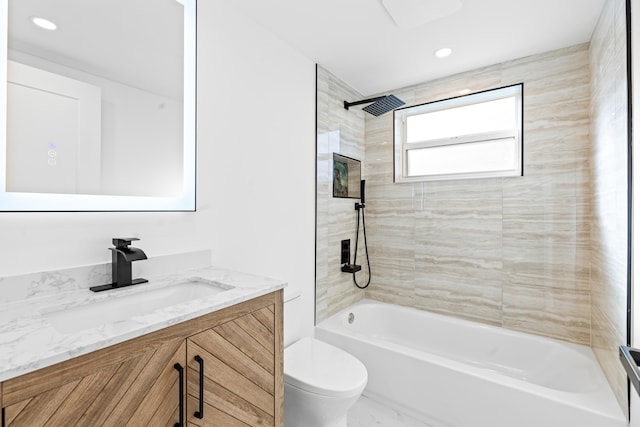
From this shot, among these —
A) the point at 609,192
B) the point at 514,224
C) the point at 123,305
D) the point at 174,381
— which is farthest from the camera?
the point at 514,224

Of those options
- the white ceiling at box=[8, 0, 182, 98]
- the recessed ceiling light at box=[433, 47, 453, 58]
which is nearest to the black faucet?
the white ceiling at box=[8, 0, 182, 98]

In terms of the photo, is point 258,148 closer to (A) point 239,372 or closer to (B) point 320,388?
(A) point 239,372

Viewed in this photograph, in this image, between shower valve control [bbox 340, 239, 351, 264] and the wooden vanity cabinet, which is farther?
shower valve control [bbox 340, 239, 351, 264]

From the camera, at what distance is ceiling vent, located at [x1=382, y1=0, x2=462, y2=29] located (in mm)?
1673

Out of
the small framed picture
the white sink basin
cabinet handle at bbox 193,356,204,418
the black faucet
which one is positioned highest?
the small framed picture

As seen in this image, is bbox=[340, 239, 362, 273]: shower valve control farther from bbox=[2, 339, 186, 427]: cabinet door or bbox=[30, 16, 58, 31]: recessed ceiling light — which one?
bbox=[30, 16, 58, 31]: recessed ceiling light

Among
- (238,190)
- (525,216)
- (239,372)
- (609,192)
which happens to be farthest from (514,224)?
(239,372)

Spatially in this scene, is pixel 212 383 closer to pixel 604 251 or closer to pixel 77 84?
pixel 77 84

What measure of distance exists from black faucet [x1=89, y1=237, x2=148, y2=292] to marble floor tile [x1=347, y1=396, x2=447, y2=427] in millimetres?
1602

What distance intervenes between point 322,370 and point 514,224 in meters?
1.78

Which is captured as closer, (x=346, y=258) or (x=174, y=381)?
(x=174, y=381)

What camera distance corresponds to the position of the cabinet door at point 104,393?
2.10ft

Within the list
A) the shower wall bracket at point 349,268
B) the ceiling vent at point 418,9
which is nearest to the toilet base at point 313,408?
the shower wall bracket at point 349,268

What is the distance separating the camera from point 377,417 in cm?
200
